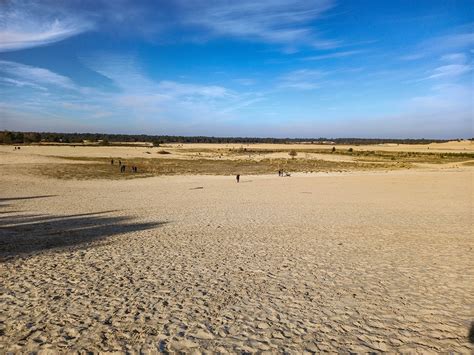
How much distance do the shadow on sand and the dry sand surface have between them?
0.08 metres

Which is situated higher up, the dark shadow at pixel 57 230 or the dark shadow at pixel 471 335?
the dark shadow at pixel 471 335

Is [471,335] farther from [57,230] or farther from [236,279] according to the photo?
[57,230]

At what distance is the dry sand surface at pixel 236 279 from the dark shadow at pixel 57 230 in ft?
0.30

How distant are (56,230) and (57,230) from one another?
0.04 meters

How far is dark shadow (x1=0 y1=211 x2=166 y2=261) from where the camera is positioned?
1228 centimetres

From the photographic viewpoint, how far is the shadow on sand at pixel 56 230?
12.3 metres

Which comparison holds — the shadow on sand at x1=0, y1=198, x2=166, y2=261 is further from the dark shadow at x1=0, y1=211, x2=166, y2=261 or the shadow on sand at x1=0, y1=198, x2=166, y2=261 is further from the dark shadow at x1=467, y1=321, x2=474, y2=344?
the dark shadow at x1=467, y1=321, x2=474, y2=344

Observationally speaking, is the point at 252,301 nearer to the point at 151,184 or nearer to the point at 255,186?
the point at 255,186

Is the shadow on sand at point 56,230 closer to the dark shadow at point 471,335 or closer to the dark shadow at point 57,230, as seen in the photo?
the dark shadow at point 57,230

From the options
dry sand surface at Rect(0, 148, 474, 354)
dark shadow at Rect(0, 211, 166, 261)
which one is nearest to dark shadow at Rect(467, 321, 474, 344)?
dry sand surface at Rect(0, 148, 474, 354)

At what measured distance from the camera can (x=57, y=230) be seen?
15031mm

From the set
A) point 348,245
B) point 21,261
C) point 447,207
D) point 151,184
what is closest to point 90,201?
point 151,184

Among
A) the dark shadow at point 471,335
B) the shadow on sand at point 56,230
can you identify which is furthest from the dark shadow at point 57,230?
the dark shadow at point 471,335

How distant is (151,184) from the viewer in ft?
116
